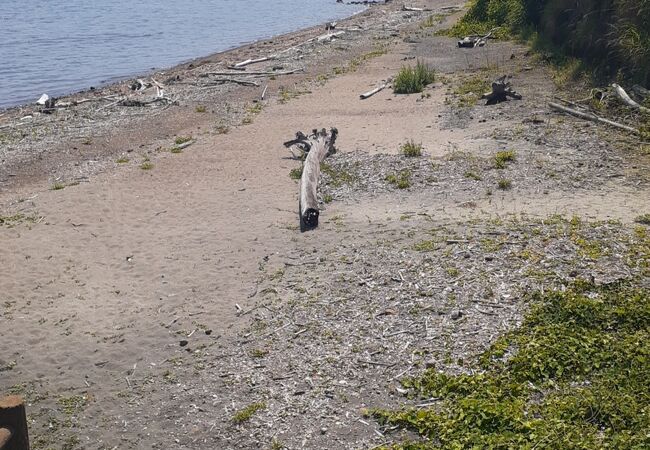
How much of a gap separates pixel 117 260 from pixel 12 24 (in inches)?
1605

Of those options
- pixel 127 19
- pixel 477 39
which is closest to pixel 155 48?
pixel 127 19

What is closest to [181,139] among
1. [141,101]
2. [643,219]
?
[141,101]

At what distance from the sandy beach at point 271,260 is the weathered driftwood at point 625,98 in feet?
3.80

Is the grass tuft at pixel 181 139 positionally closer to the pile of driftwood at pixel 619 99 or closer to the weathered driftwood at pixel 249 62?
the pile of driftwood at pixel 619 99

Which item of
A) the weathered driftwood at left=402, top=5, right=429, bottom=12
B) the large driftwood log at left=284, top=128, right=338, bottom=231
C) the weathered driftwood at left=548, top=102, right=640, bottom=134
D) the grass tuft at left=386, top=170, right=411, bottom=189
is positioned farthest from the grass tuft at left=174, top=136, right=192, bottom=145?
the weathered driftwood at left=402, top=5, right=429, bottom=12

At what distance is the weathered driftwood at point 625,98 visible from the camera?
14.9 metres

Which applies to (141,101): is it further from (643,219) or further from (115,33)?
(115,33)

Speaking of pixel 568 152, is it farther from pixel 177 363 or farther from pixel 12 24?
pixel 12 24

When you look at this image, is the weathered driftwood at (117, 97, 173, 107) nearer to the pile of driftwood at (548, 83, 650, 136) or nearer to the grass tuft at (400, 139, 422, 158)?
the grass tuft at (400, 139, 422, 158)

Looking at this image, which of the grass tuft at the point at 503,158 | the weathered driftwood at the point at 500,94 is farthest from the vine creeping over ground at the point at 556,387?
the weathered driftwood at the point at 500,94

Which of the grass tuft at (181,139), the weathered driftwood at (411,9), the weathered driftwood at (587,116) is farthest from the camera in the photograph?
the weathered driftwood at (411,9)

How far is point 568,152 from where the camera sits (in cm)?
1380

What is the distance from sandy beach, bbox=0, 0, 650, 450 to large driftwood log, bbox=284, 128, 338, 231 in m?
0.26

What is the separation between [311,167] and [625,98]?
7.11 meters
